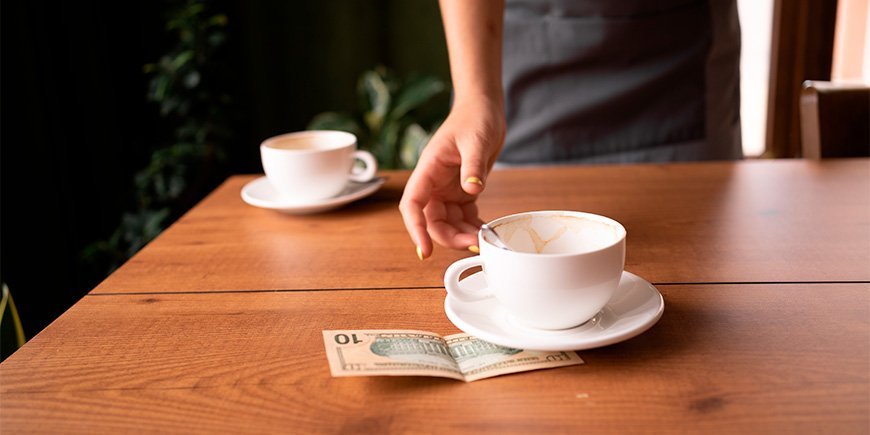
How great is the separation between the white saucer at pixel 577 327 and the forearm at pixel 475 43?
0.41m

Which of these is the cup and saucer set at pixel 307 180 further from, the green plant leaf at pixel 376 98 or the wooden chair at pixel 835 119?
the green plant leaf at pixel 376 98

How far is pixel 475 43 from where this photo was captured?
1075mm

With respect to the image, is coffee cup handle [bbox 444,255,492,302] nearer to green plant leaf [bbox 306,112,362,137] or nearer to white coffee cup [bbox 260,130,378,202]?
white coffee cup [bbox 260,130,378,202]

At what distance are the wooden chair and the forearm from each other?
0.55 m

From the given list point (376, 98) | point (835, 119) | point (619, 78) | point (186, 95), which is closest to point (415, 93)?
point (376, 98)

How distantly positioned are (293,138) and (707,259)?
67 cm

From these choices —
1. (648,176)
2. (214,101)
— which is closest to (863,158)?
(648,176)

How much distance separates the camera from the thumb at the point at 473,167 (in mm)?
768

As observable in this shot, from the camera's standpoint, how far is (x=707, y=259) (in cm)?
84

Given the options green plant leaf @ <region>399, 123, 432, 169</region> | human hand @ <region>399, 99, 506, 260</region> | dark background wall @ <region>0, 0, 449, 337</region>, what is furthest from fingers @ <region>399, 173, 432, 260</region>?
green plant leaf @ <region>399, 123, 432, 169</region>

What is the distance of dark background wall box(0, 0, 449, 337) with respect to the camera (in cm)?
184

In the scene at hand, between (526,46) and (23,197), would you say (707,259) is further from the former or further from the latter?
(23,197)

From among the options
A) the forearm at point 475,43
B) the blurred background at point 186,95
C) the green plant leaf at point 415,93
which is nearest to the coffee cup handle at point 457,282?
the forearm at point 475,43

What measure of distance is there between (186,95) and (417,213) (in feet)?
6.32
